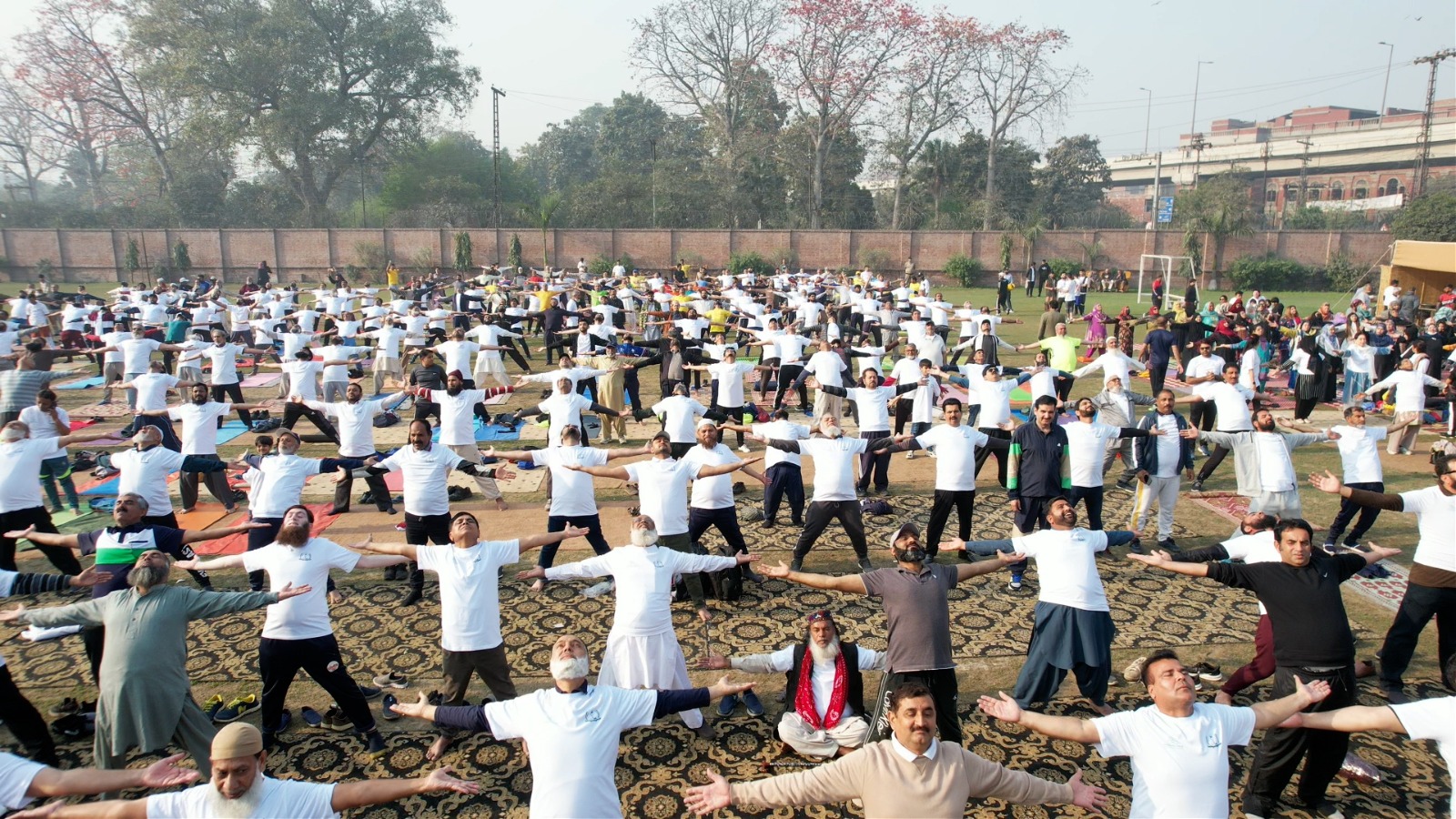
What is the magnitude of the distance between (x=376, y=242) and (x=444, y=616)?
40392 mm

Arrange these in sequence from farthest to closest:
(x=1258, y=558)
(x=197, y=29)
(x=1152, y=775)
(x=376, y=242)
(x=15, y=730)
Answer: (x=197, y=29), (x=376, y=242), (x=1258, y=558), (x=15, y=730), (x=1152, y=775)

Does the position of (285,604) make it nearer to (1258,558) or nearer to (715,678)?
(715,678)

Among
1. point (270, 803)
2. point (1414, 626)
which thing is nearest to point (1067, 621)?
point (1414, 626)

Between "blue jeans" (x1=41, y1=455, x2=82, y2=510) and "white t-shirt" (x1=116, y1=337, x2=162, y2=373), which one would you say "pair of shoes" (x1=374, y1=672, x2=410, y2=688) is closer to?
"blue jeans" (x1=41, y1=455, x2=82, y2=510)

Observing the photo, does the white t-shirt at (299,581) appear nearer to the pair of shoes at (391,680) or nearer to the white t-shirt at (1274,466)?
the pair of shoes at (391,680)

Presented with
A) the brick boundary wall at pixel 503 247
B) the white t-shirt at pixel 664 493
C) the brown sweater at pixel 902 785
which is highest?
the brick boundary wall at pixel 503 247

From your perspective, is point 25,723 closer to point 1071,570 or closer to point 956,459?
point 1071,570

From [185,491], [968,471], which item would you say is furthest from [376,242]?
[968,471]

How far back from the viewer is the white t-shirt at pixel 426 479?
291 inches

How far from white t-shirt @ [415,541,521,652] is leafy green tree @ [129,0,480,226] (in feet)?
162

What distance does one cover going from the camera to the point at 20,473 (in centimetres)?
712

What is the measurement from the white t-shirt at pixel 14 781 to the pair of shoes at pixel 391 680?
8.79 feet

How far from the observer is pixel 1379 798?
195 inches

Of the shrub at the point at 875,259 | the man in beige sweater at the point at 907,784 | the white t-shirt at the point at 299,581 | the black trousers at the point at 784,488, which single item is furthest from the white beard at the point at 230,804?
the shrub at the point at 875,259
